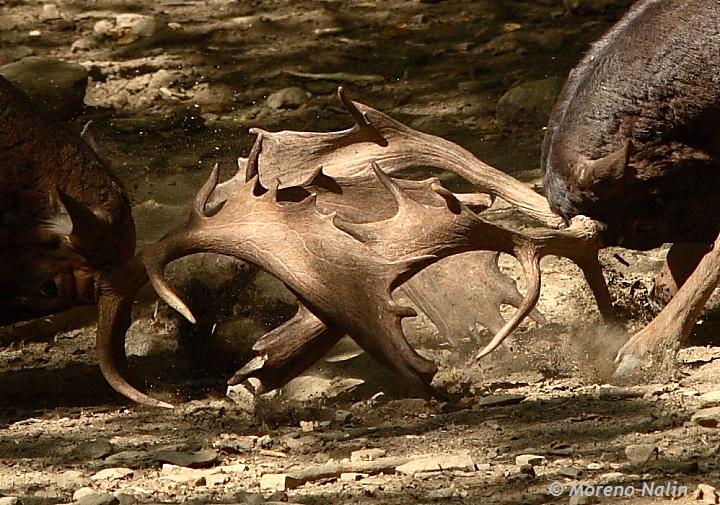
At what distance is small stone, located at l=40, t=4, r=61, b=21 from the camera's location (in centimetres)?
1080

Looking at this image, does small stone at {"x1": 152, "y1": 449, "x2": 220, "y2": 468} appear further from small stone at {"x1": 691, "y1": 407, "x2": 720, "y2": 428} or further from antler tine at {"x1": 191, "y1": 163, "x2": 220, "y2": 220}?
small stone at {"x1": 691, "y1": 407, "x2": 720, "y2": 428}

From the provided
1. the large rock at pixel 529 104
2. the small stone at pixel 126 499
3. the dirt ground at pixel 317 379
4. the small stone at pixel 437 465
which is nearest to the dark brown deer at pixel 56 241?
the dirt ground at pixel 317 379

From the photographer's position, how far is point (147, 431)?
5098mm

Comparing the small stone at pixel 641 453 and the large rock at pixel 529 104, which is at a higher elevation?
the small stone at pixel 641 453

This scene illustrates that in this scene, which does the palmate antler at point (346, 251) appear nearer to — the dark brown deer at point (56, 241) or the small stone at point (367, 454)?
the dark brown deer at point (56, 241)

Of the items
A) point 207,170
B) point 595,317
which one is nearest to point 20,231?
point 595,317

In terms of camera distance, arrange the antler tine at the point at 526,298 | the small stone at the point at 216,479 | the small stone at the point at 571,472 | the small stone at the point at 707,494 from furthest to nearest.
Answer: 1. the antler tine at the point at 526,298
2. the small stone at the point at 216,479
3. the small stone at the point at 571,472
4. the small stone at the point at 707,494

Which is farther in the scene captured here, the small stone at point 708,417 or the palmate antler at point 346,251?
the palmate antler at point 346,251

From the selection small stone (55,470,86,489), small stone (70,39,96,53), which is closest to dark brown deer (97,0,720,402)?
small stone (55,470,86,489)

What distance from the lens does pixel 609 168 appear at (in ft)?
17.6

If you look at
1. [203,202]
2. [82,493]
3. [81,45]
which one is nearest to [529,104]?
[81,45]

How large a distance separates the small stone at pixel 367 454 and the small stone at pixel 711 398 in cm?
103

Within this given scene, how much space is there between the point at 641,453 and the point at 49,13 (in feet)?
25.1

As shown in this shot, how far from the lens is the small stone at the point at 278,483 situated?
4207 mm
